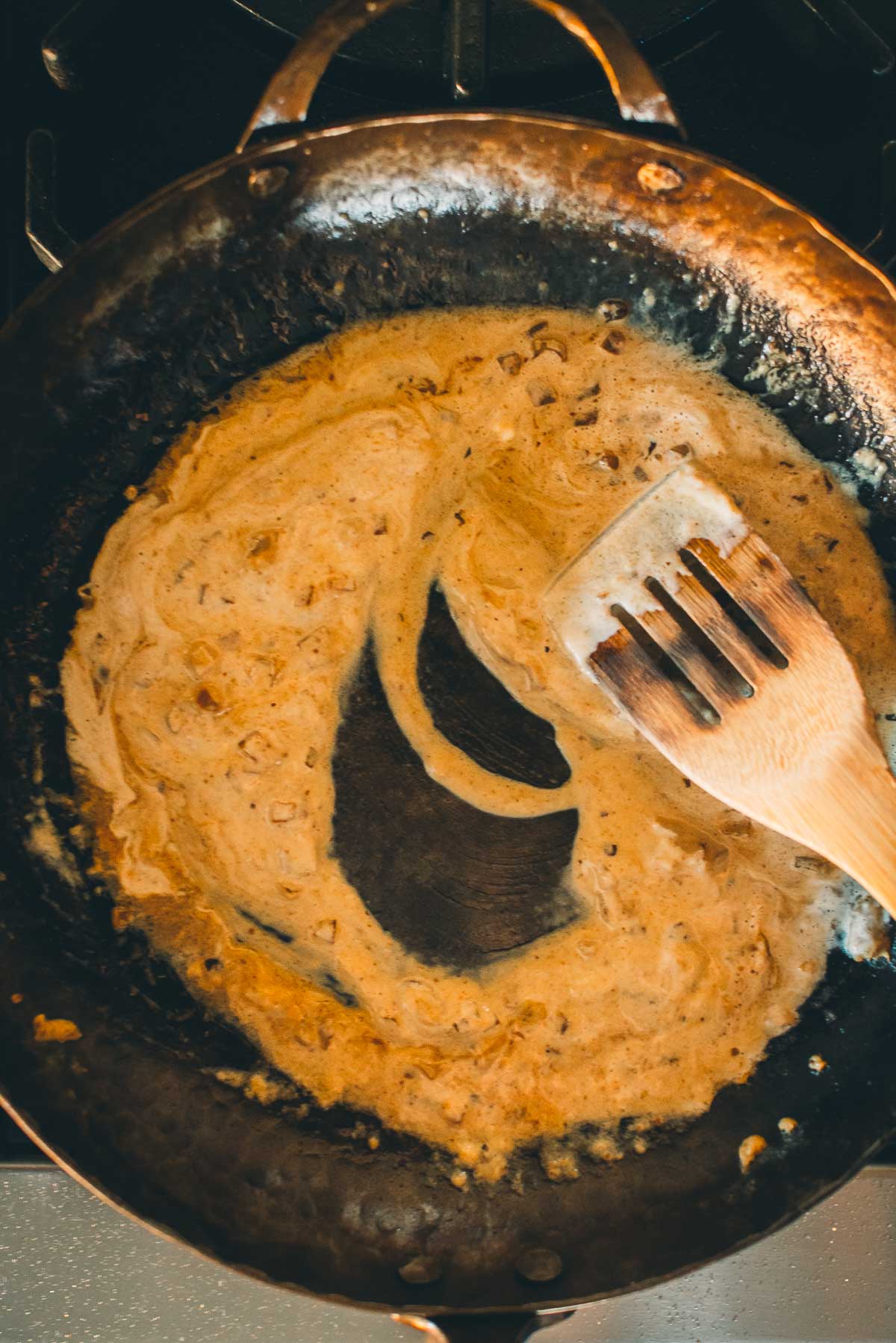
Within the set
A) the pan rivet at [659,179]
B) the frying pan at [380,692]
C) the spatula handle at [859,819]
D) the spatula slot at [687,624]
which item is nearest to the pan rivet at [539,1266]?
the frying pan at [380,692]

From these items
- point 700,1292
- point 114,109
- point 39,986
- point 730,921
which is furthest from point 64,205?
point 700,1292

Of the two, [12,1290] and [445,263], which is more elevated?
[445,263]

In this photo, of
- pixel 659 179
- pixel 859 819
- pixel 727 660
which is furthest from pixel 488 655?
pixel 659 179

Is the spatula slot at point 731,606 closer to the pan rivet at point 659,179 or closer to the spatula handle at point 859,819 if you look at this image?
the spatula handle at point 859,819

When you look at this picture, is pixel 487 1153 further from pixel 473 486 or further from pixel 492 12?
pixel 492 12

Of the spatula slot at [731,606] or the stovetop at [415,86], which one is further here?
the stovetop at [415,86]

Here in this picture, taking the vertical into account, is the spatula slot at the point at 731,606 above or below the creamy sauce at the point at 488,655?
above

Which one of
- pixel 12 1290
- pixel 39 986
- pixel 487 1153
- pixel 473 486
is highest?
pixel 473 486
